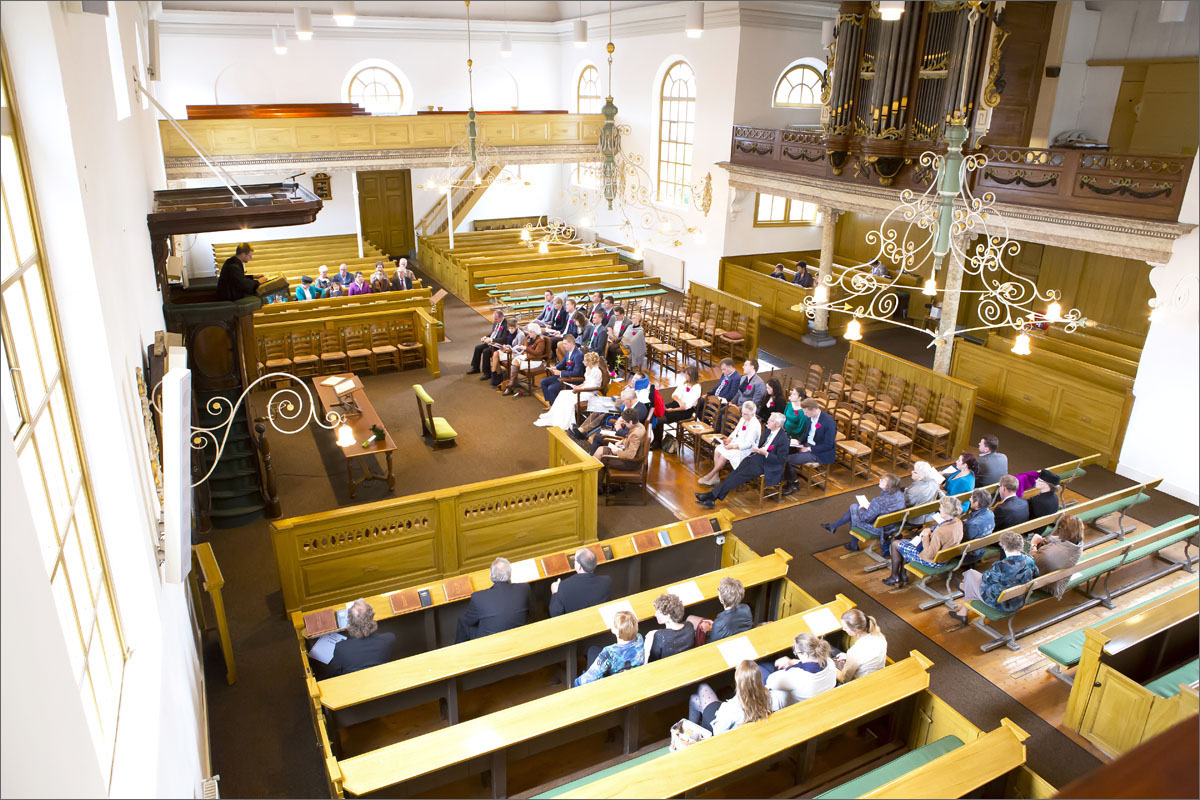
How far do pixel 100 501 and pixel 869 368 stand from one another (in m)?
9.85

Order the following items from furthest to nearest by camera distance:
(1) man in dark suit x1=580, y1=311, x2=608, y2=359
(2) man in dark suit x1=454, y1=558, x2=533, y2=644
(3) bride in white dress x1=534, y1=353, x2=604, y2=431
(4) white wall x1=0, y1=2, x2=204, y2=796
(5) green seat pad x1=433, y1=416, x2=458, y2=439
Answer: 1. (1) man in dark suit x1=580, y1=311, x2=608, y2=359
2. (3) bride in white dress x1=534, y1=353, x2=604, y2=431
3. (5) green seat pad x1=433, y1=416, x2=458, y2=439
4. (2) man in dark suit x1=454, y1=558, x2=533, y2=644
5. (4) white wall x1=0, y1=2, x2=204, y2=796

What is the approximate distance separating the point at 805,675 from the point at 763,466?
3.91 metres

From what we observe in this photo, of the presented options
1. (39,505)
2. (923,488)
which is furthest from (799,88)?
(39,505)

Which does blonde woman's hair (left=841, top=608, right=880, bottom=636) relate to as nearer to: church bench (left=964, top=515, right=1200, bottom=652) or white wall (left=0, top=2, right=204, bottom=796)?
church bench (left=964, top=515, right=1200, bottom=652)

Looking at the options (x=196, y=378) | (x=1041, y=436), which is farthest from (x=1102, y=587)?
(x=196, y=378)

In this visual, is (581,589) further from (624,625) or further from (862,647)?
(862,647)

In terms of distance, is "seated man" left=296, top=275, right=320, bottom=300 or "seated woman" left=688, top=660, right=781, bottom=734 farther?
"seated man" left=296, top=275, right=320, bottom=300

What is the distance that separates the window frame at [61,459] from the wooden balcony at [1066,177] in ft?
31.5

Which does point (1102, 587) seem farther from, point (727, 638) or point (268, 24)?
point (268, 24)

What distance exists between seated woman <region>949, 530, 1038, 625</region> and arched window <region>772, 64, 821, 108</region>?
12.0 metres

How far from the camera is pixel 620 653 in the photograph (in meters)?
4.98

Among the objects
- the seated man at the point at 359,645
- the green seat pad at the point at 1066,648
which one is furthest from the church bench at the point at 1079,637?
the seated man at the point at 359,645

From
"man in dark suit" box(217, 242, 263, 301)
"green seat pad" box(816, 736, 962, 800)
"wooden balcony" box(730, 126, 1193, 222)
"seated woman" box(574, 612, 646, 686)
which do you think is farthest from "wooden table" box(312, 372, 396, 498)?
"wooden balcony" box(730, 126, 1193, 222)

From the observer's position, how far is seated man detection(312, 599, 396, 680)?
16.5 ft
